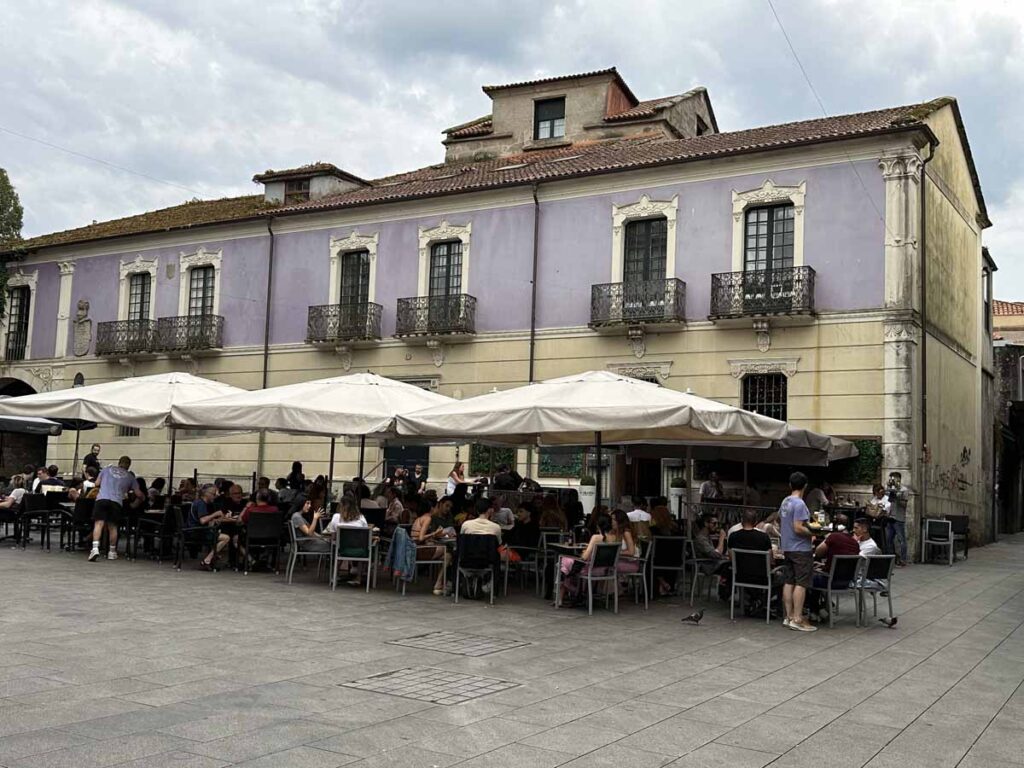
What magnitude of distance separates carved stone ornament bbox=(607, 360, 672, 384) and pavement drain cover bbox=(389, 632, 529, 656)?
46.5 feet

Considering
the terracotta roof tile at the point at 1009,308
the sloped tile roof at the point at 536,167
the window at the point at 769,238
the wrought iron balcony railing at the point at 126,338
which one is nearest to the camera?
the window at the point at 769,238

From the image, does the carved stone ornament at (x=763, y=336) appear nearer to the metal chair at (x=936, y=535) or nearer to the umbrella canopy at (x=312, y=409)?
the metal chair at (x=936, y=535)

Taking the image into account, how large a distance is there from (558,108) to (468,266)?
7.65 m

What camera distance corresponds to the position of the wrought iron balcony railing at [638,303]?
886 inches

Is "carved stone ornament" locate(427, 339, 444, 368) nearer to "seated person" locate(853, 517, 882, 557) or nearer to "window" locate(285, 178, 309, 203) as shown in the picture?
"window" locate(285, 178, 309, 203)

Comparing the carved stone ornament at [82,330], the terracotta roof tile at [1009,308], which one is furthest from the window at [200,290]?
the terracotta roof tile at [1009,308]

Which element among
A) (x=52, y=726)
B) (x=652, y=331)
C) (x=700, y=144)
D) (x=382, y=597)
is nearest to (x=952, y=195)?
(x=700, y=144)

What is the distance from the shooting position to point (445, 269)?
26.4m

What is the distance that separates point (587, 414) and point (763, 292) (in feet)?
38.7

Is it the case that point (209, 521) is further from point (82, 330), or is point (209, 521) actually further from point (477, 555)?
point (82, 330)

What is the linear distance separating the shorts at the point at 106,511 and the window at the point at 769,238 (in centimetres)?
1393

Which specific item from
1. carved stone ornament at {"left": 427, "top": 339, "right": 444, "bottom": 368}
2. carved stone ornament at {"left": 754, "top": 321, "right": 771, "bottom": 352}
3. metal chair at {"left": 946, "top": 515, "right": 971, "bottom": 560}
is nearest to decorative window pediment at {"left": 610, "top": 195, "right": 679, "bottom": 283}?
carved stone ornament at {"left": 754, "top": 321, "right": 771, "bottom": 352}

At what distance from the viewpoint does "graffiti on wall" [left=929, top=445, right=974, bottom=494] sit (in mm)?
21917

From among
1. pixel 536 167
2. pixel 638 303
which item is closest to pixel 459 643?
pixel 638 303
